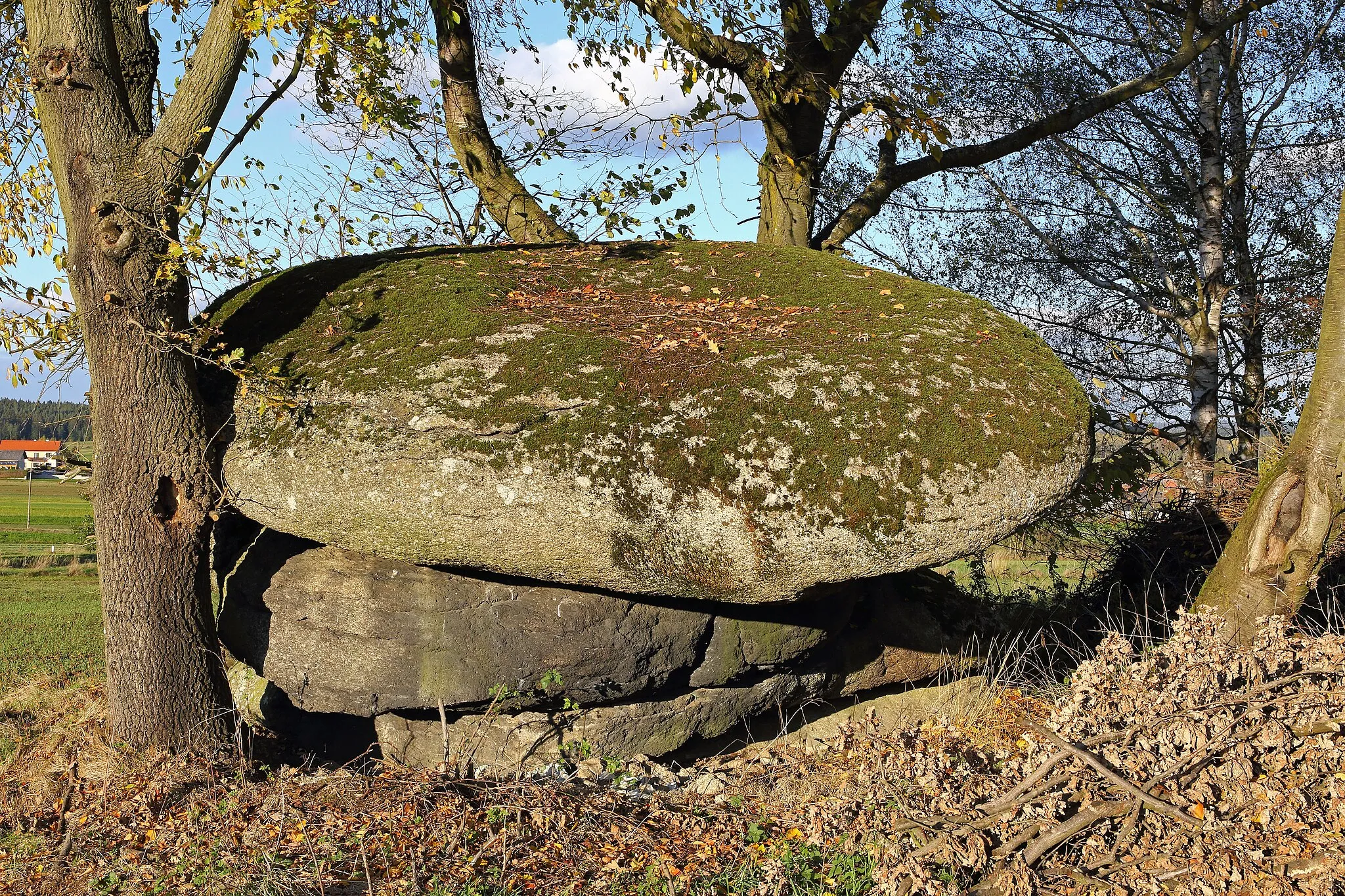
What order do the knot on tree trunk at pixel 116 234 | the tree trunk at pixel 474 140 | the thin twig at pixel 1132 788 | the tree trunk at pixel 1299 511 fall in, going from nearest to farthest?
the thin twig at pixel 1132 788, the knot on tree trunk at pixel 116 234, the tree trunk at pixel 1299 511, the tree trunk at pixel 474 140

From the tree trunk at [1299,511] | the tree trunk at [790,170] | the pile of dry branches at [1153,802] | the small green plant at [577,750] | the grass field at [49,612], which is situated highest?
the tree trunk at [790,170]

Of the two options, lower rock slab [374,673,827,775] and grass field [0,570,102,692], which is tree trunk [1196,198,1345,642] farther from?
grass field [0,570,102,692]

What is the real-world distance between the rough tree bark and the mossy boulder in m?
0.47

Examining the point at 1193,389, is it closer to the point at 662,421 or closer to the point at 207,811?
the point at 662,421

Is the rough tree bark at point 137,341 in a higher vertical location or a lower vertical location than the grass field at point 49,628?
higher

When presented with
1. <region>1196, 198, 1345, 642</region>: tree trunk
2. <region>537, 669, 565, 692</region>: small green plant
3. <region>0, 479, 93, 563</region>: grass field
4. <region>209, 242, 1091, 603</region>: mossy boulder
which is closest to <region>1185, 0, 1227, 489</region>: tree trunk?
<region>1196, 198, 1345, 642</region>: tree trunk

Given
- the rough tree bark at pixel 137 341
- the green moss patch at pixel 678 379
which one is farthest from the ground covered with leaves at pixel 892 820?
the green moss patch at pixel 678 379

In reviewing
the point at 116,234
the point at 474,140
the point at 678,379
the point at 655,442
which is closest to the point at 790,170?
the point at 474,140

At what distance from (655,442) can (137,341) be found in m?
2.99

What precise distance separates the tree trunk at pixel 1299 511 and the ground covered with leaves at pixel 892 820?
4.77ft

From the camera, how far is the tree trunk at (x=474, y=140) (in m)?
9.29

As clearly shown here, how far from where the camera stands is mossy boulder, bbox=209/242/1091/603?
188 inches

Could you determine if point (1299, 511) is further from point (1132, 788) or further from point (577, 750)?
point (577, 750)

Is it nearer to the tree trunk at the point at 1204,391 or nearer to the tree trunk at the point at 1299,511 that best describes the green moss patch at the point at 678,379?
the tree trunk at the point at 1299,511
